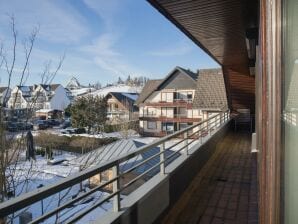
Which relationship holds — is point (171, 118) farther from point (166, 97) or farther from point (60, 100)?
point (60, 100)

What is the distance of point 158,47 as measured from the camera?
29031mm

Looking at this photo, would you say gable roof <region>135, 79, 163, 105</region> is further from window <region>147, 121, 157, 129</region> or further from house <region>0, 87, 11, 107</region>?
house <region>0, 87, 11, 107</region>

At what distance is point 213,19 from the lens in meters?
4.45

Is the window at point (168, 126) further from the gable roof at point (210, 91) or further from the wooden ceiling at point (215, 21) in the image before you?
the wooden ceiling at point (215, 21)

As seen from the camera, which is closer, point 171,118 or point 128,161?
point 128,161

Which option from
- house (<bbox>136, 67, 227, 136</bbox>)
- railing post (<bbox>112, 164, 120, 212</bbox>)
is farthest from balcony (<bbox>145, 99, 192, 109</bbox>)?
railing post (<bbox>112, 164, 120, 212</bbox>)

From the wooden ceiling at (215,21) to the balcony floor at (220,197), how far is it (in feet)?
8.43

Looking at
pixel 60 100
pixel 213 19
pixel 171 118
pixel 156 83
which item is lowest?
pixel 171 118

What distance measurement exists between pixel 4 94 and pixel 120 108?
25.2 meters

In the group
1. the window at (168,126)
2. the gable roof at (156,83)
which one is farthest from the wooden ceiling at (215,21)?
the window at (168,126)

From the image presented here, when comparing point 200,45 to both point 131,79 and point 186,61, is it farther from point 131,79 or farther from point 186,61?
point 131,79

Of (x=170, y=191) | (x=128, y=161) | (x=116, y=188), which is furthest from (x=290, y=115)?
(x=128, y=161)

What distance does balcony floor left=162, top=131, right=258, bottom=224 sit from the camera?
3.17 metres

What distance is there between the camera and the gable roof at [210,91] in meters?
16.2
